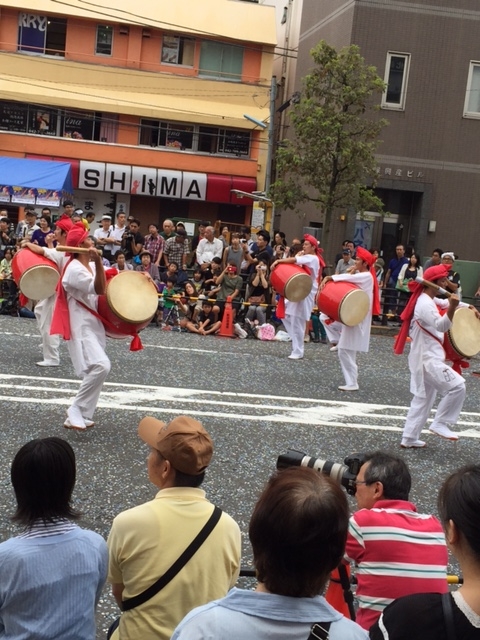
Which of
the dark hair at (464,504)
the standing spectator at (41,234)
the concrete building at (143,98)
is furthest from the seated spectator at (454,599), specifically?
the concrete building at (143,98)

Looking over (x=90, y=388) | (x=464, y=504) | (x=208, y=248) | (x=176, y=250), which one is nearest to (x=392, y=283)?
(x=208, y=248)

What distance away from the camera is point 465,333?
8.14m

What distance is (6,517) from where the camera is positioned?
16.9 feet

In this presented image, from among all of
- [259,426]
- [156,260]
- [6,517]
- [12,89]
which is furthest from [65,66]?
[6,517]

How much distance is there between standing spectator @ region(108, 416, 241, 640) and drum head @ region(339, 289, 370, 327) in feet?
25.1

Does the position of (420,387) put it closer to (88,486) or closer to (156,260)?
(88,486)

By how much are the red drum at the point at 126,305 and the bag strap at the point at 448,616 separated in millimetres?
5509

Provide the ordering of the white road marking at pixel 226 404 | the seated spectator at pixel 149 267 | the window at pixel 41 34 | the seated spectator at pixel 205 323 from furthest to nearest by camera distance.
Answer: the window at pixel 41 34 < the seated spectator at pixel 149 267 < the seated spectator at pixel 205 323 < the white road marking at pixel 226 404

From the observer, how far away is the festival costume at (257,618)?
1.87 m

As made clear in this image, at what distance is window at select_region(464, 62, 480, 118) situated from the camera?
76.7 feet

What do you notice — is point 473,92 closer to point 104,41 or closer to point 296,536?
point 104,41

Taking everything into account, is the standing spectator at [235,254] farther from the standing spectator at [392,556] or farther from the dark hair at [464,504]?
the dark hair at [464,504]

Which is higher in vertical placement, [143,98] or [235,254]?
[143,98]

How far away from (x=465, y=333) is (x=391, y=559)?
17.1ft
